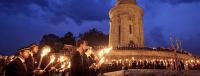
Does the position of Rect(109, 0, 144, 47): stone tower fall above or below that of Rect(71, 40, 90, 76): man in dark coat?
above

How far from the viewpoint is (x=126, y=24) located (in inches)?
1672

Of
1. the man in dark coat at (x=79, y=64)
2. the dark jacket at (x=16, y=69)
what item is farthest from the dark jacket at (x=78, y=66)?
the dark jacket at (x=16, y=69)

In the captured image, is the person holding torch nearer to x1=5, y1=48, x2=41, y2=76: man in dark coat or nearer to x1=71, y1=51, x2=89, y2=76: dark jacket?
x1=71, y1=51, x2=89, y2=76: dark jacket

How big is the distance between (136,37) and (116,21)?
382 cm

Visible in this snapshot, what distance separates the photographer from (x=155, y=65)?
65.9 ft

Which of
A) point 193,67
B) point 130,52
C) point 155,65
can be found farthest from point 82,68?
point 130,52

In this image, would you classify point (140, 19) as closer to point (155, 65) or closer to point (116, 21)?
point (116, 21)

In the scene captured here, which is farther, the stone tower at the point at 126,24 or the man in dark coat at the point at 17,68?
the stone tower at the point at 126,24

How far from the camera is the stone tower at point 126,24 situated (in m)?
42.2

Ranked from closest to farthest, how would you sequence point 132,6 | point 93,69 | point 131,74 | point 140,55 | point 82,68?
point 82,68 < point 93,69 < point 131,74 < point 140,55 < point 132,6

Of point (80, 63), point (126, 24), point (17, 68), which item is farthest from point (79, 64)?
point (126, 24)

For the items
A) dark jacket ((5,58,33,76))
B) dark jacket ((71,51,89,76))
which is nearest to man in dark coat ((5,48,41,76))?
dark jacket ((5,58,33,76))

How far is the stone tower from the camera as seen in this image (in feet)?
138

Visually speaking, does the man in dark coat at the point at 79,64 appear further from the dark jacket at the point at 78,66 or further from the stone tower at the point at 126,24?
the stone tower at the point at 126,24
